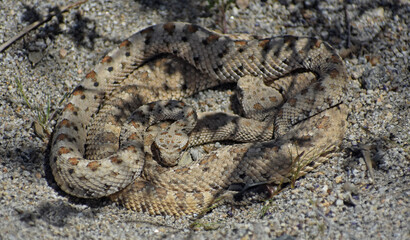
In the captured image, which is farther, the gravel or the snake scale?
the snake scale

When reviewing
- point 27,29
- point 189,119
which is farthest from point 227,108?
point 27,29

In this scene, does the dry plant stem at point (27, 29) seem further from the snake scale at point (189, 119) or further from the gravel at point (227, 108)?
the snake scale at point (189, 119)

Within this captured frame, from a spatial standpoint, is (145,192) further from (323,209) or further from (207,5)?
(207,5)

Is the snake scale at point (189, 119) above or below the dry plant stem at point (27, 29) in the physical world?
below

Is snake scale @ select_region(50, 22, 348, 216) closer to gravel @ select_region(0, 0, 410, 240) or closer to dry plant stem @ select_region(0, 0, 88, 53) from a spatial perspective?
gravel @ select_region(0, 0, 410, 240)

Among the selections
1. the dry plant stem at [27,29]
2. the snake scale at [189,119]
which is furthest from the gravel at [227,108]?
the snake scale at [189,119]

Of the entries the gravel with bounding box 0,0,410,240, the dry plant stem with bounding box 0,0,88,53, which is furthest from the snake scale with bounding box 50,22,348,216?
the dry plant stem with bounding box 0,0,88,53
